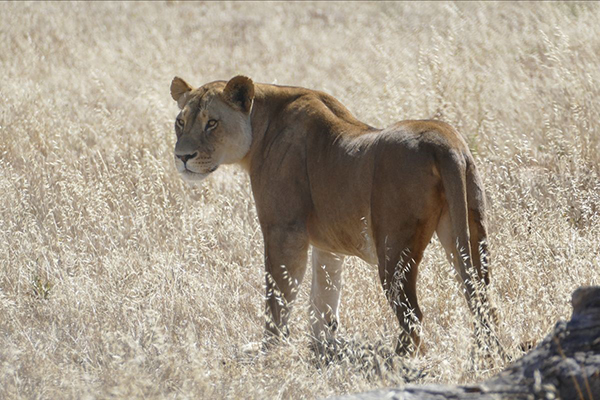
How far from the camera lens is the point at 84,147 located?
9023 millimetres

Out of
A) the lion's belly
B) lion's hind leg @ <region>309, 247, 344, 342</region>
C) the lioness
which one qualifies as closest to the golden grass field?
lion's hind leg @ <region>309, 247, 344, 342</region>

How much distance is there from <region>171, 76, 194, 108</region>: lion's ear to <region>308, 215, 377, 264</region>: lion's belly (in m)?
1.47

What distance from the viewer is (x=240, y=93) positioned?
225 inches

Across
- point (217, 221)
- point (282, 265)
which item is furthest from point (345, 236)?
point (217, 221)

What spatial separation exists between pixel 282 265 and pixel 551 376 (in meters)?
2.41

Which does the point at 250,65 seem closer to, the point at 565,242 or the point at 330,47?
the point at 330,47

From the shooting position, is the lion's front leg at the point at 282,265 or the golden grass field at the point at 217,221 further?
the lion's front leg at the point at 282,265

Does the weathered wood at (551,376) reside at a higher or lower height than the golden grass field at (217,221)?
higher

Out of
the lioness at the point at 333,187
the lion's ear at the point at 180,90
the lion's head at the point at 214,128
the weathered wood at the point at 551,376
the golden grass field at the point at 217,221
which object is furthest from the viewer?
the lion's ear at the point at 180,90

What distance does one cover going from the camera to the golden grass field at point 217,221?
4.50 metres

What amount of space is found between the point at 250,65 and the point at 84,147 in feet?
19.7

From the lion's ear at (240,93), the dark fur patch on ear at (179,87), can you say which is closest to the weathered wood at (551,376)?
the lion's ear at (240,93)

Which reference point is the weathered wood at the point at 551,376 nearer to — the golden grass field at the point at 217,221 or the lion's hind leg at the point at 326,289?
the golden grass field at the point at 217,221

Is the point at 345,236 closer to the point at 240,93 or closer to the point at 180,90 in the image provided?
the point at 240,93
